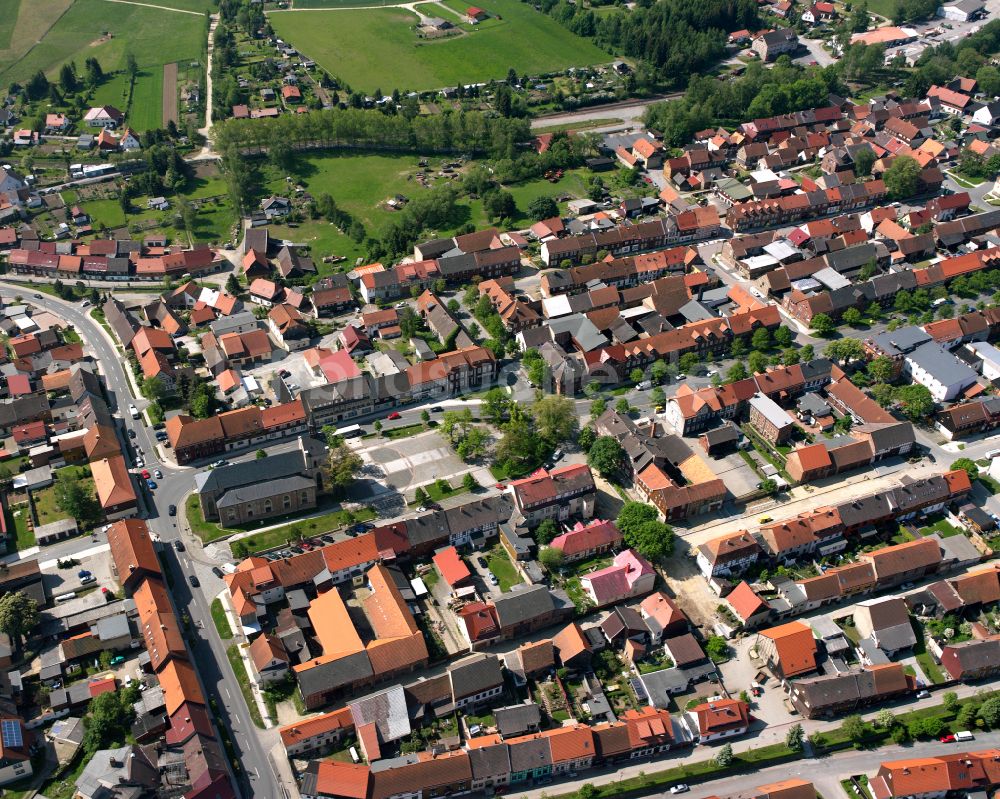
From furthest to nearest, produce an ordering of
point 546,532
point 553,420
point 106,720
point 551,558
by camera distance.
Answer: point 553,420 < point 546,532 < point 551,558 < point 106,720

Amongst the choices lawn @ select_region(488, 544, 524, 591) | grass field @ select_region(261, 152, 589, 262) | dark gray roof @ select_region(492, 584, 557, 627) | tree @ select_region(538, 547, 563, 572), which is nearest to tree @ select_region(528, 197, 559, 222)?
grass field @ select_region(261, 152, 589, 262)

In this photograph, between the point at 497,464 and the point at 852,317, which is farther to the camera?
the point at 852,317

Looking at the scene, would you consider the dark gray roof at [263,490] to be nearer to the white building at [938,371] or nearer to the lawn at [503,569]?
the lawn at [503,569]

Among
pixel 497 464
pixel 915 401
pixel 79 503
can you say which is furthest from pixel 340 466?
pixel 915 401

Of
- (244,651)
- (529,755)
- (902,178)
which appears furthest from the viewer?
(902,178)

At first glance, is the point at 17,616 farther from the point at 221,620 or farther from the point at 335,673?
the point at 335,673

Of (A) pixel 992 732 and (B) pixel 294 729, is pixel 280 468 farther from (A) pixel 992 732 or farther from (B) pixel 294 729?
(A) pixel 992 732

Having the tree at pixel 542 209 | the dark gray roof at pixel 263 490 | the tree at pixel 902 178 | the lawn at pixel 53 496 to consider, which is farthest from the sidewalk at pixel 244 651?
the tree at pixel 902 178

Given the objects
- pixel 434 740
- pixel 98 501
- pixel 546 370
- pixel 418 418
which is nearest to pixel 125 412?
pixel 98 501

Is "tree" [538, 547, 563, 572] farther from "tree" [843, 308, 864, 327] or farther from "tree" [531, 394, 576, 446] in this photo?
"tree" [843, 308, 864, 327]
